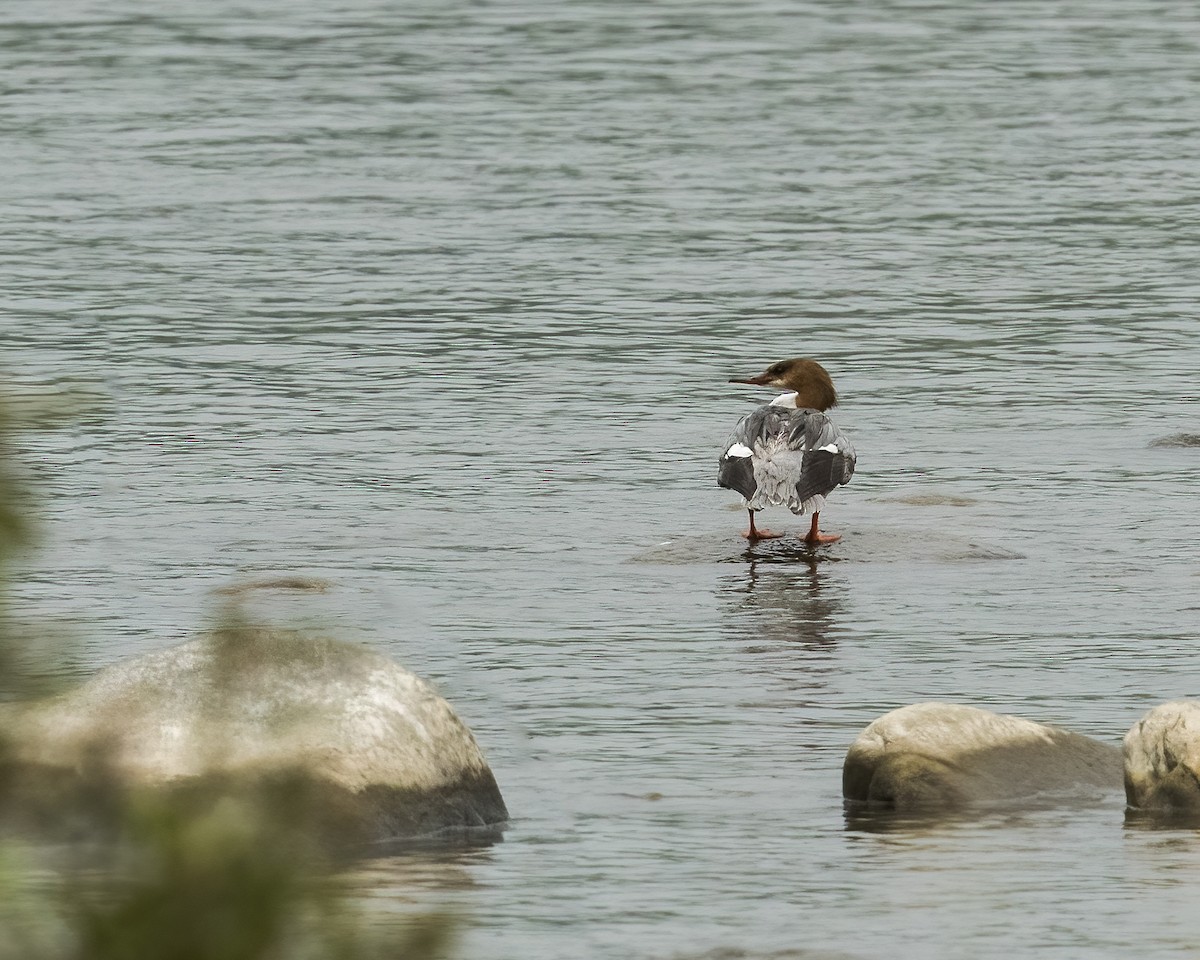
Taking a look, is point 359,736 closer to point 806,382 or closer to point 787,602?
point 787,602

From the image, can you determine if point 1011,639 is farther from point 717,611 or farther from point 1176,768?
point 1176,768

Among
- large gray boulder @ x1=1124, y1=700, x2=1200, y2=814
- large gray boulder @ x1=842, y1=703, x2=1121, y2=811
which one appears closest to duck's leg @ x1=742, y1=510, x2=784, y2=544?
large gray boulder @ x1=842, y1=703, x2=1121, y2=811

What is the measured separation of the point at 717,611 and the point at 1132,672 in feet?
8.50

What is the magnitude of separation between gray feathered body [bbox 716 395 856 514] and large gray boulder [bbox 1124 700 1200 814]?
5951 millimetres

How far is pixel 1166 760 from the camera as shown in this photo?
34.2 feet

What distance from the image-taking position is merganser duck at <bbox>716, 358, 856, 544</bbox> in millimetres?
16453

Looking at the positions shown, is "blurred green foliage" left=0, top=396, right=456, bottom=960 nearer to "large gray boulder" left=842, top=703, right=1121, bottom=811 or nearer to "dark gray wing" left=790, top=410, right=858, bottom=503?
"large gray boulder" left=842, top=703, right=1121, bottom=811

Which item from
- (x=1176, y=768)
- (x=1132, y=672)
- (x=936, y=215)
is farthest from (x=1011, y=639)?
(x=936, y=215)

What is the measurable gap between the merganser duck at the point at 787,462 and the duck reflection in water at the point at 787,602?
352 millimetres

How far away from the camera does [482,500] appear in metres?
18.2

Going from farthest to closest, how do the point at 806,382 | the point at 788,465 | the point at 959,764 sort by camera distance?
1. the point at 806,382
2. the point at 788,465
3. the point at 959,764

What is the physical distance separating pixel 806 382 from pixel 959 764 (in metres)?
7.61

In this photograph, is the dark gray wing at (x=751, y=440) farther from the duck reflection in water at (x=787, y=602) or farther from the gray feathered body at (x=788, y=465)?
the duck reflection in water at (x=787, y=602)

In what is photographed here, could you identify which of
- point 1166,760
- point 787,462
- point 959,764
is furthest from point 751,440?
point 1166,760
